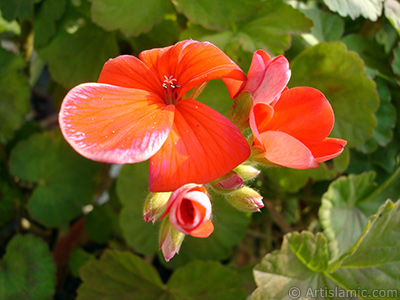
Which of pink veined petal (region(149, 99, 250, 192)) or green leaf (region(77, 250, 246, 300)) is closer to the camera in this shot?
pink veined petal (region(149, 99, 250, 192))

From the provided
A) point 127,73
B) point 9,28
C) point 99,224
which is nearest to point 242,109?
Answer: point 127,73

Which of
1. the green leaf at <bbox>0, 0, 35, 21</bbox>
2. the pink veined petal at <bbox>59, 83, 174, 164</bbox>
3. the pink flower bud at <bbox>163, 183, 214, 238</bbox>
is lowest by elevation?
the green leaf at <bbox>0, 0, 35, 21</bbox>

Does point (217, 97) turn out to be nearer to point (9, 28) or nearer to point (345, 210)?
point (345, 210)

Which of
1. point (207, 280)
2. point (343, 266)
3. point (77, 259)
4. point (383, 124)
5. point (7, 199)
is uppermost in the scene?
point (383, 124)

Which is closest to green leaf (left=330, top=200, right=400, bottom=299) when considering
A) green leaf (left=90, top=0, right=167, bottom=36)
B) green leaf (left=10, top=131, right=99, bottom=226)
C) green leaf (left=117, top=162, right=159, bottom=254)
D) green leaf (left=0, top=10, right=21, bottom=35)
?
green leaf (left=117, top=162, right=159, bottom=254)

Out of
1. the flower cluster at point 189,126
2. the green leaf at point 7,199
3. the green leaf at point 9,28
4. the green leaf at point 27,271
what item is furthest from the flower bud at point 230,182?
the green leaf at point 9,28

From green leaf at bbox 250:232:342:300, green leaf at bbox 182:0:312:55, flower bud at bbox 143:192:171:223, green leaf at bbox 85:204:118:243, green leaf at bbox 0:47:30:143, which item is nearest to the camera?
flower bud at bbox 143:192:171:223

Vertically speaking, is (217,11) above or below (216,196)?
above

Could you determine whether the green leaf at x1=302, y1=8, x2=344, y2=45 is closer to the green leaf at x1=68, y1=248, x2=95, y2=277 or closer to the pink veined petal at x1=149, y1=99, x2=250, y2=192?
the pink veined petal at x1=149, y1=99, x2=250, y2=192
